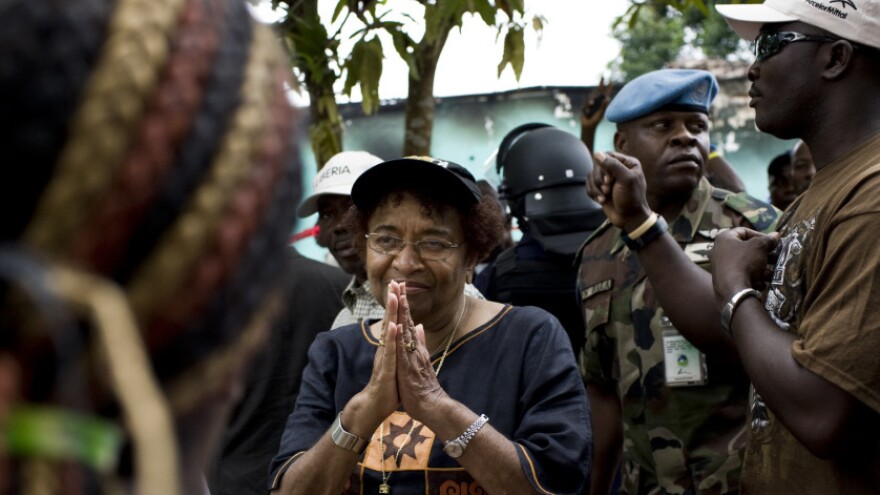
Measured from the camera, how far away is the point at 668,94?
153 inches

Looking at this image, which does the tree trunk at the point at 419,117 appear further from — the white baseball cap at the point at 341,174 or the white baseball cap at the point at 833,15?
the white baseball cap at the point at 833,15

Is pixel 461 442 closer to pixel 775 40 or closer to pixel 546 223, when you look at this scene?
pixel 775 40

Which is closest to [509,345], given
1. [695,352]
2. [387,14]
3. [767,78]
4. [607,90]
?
[695,352]

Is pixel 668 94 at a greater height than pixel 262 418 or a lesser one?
greater

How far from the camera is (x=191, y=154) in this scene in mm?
808

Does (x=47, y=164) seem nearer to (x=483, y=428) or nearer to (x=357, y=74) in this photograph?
(x=483, y=428)

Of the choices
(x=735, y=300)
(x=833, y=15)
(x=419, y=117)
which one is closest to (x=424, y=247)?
(x=735, y=300)

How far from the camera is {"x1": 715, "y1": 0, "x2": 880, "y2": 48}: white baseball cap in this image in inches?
101

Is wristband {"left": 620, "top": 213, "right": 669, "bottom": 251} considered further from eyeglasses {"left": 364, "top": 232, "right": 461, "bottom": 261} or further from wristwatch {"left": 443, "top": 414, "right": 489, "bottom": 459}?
wristwatch {"left": 443, "top": 414, "right": 489, "bottom": 459}

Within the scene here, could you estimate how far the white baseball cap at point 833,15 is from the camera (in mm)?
2559

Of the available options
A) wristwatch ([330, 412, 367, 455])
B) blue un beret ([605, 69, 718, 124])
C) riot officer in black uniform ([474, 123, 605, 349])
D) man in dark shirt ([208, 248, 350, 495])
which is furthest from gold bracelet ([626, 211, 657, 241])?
man in dark shirt ([208, 248, 350, 495])

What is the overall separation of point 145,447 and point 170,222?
7.5 inches

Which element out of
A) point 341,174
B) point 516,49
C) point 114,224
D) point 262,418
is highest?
point 114,224

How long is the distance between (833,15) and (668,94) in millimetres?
1283
